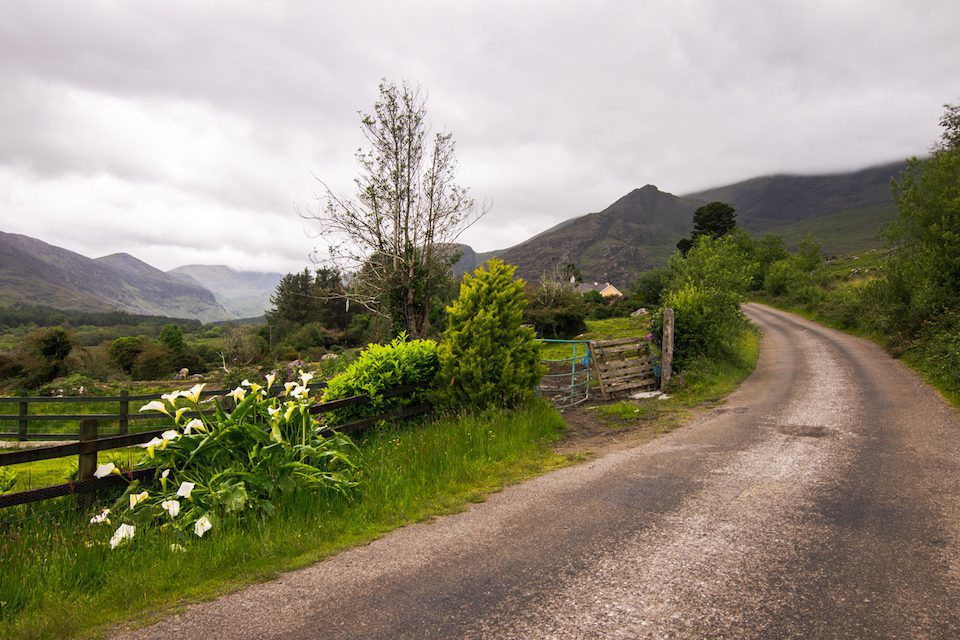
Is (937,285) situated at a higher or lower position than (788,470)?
higher

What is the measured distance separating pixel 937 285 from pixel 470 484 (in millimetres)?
20200

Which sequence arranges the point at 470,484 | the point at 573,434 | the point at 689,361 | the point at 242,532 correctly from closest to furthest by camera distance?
the point at 242,532 → the point at 470,484 → the point at 573,434 → the point at 689,361

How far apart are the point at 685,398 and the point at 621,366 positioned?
1831 mm

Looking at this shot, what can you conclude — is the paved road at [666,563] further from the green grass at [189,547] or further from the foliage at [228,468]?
the foliage at [228,468]

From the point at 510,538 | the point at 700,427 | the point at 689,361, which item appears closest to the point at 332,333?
the point at 689,361

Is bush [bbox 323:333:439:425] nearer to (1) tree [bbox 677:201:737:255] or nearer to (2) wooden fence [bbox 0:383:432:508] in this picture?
(2) wooden fence [bbox 0:383:432:508]

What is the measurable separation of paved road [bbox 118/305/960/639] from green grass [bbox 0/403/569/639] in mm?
330

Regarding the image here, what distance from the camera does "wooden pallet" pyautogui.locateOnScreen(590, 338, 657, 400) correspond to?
13.0 m

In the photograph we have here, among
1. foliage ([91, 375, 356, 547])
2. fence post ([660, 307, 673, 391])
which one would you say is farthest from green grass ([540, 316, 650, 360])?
foliage ([91, 375, 356, 547])

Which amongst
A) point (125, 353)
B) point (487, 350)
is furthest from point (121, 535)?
point (125, 353)

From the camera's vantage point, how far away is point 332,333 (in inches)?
1994

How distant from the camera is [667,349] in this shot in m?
14.1

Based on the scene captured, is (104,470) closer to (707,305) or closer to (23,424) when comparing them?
(707,305)

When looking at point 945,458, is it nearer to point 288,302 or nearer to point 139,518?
point 139,518
